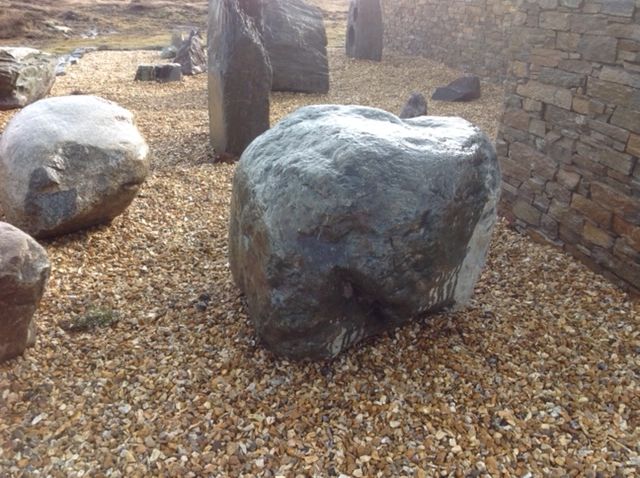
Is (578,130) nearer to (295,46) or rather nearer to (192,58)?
(295,46)

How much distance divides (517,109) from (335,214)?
3.14 metres

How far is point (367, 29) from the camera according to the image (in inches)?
539


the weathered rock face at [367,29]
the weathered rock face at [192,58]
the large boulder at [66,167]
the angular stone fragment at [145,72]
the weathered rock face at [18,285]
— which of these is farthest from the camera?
the weathered rock face at [367,29]

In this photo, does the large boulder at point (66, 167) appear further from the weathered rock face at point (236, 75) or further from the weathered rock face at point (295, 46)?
the weathered rock face at point (295, 46)

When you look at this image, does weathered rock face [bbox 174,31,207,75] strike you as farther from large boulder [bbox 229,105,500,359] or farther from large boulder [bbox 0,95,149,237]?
large boulder [bbox 229,105,500,359]

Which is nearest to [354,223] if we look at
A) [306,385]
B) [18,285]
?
[306,385]

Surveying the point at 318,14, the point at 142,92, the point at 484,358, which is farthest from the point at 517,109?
the point at 142,92

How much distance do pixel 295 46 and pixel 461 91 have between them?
10.6ft

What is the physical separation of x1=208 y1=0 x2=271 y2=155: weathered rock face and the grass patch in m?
3.71

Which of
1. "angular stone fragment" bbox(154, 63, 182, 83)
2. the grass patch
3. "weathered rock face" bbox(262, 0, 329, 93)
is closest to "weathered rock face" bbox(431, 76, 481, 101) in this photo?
"weathered rock face" bbox(262, 0, 329, 93)

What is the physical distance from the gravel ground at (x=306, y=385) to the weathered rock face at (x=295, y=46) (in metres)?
6.55

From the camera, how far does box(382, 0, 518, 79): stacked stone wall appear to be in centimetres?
1085

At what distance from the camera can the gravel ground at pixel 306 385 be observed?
275 cm

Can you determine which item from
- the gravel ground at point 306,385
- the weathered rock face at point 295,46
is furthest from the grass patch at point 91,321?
the weathered rock face at point 295,46
